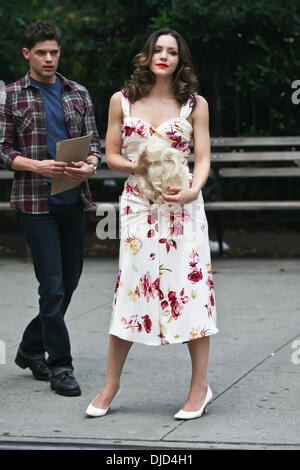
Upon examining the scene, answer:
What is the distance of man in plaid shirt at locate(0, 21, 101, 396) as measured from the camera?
5.47 metres

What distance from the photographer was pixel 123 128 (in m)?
5.06

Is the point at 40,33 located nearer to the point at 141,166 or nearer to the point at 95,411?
the point at 141,166

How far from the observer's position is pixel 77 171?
535 cm

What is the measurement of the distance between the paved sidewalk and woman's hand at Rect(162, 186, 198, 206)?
1.09m

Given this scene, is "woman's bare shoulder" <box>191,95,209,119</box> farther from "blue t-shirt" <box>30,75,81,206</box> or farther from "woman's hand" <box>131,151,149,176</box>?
"blue t-shirt" <box>30,75,81,206</box>

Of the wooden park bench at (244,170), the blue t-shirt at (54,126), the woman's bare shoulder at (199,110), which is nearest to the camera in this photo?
the woman's bare shoulder at (199,110)

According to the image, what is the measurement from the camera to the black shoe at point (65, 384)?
5.47 meters

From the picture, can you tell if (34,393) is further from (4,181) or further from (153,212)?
(4,181)

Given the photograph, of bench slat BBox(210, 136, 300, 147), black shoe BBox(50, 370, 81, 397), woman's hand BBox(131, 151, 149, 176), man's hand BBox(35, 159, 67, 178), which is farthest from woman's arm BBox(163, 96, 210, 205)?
bench slat BBox(210, 136, 300, 147)

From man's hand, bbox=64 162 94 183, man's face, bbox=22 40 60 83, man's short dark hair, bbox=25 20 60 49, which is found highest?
man's short dark hair, bbox=25 20 60 49

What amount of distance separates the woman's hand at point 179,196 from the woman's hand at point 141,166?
0.17m

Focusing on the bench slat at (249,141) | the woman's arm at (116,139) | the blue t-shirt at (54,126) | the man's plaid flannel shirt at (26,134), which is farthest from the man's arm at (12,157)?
the bench slat at (249,141)

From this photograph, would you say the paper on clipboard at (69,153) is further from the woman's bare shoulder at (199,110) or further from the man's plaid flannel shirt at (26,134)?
the woman's bare shoulder at (199,110)
